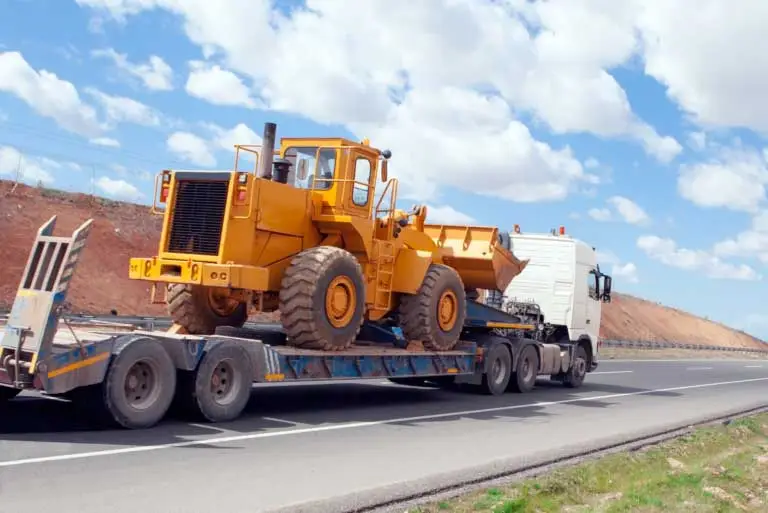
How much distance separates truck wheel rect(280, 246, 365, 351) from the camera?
11953mm

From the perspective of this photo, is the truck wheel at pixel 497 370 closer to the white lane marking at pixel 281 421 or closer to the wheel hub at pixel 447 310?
the wheel hub at pixel 447 310

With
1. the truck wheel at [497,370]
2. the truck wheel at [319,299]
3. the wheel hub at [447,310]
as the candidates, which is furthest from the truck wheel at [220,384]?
the truck wheel at [497,370]

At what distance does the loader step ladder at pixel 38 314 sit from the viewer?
862 centimetres

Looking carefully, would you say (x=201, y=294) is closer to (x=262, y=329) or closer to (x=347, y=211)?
(x=262, y=329)

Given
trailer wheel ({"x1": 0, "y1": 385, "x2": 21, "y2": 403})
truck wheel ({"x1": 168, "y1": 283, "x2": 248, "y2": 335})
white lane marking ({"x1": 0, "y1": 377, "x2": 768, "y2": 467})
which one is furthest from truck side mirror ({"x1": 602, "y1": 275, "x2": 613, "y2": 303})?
trailer wheel ({"x1": 0, "y1": 385, "x2": 21, "y2": 403})

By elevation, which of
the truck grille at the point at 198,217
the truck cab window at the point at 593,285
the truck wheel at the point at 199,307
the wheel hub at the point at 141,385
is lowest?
the wheel hub at the point at 141,385

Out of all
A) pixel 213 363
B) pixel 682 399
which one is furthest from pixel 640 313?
pixel 213 363

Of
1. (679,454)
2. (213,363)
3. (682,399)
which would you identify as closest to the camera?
(213,363)

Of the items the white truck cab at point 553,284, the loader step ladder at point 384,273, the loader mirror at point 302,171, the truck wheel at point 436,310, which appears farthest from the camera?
the white truck cab at point 553,284

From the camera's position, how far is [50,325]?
865 centimetres

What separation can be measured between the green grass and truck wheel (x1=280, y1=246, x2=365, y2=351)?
4034mm

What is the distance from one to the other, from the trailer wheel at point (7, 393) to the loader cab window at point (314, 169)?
17.0 feet

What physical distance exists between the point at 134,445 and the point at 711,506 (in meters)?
5.60

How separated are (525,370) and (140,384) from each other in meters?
10.6
